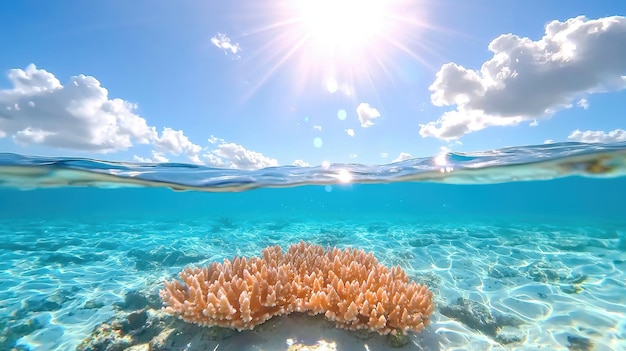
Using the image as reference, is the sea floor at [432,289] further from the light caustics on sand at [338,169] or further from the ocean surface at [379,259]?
the light caustics on sand at [338,169]

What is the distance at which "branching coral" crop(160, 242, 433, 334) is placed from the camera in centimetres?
379

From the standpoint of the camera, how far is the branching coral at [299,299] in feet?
12.4

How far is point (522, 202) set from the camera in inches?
7392

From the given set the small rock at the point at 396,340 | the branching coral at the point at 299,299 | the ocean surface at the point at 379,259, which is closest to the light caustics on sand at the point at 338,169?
the ocean surface at the point at 379,259

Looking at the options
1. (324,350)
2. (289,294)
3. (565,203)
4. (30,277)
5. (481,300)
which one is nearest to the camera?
(324,350)

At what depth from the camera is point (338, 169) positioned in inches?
541

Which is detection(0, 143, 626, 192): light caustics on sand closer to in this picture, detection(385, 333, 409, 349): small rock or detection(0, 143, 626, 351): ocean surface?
detection(0, 143, 626, 351): ocean surface

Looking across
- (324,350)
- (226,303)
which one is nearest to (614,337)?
(324,350)

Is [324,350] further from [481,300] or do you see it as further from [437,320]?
[481,300]

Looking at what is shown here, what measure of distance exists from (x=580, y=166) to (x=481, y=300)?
345 inches

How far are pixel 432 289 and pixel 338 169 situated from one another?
7.55m

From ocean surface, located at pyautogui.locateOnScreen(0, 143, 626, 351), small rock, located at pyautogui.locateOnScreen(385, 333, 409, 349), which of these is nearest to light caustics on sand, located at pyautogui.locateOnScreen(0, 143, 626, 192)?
ocean surface, located at pyautogui.locateOnScreen(0, 143, 626, 351)

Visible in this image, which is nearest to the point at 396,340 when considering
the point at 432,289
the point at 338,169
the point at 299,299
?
the point at 299,299

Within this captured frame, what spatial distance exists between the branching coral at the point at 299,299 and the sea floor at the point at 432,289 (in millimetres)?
265
